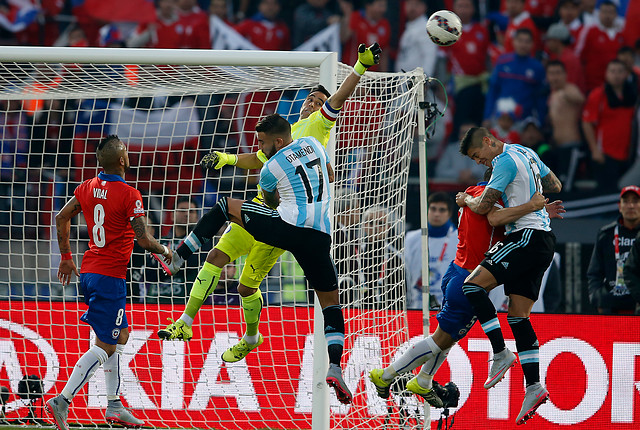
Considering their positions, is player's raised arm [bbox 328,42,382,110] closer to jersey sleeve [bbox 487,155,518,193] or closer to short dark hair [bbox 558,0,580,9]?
jersey sleeve [bbox 487,155,518,193]

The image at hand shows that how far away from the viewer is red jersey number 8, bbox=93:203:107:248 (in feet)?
21.4

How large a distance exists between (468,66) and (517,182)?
20.5ft

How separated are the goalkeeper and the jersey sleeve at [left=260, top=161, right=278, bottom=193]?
56cm

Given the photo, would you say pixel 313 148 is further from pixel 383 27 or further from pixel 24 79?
pixel 383 27

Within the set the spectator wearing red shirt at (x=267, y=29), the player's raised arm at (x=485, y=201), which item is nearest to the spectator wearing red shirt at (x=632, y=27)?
the spectator wearing red shirt at (x=267, y=29)

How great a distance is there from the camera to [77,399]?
25.3ft

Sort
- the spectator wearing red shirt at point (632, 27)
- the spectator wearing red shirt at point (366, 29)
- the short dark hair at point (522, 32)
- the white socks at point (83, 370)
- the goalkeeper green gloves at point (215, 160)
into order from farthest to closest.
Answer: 1. the spectator wearing red shirt at point (366, 29)
2. the spectator wearing red shirt at point (632, 27)
3. the short dark hair at point (522, 32)
4. the white socks at point (83, 370)
5. the goalkeeper green gloves at point (215, 160)

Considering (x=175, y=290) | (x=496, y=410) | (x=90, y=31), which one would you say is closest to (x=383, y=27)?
(x=90, y=31)

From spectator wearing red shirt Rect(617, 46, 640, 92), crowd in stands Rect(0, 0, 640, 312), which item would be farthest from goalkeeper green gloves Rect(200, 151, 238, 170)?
spectator wearing red shirt Rect(617, 46, 640, 92)

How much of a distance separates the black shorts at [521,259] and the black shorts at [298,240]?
124 cm

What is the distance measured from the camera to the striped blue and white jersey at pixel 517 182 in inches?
246

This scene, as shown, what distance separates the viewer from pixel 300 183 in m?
5.91

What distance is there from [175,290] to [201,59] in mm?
2769

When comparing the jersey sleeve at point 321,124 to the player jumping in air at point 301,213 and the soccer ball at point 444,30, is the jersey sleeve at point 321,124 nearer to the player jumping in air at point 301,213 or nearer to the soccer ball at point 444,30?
the player jumping in air at point 301,213
